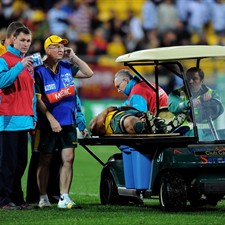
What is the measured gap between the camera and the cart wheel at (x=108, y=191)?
11422 mm

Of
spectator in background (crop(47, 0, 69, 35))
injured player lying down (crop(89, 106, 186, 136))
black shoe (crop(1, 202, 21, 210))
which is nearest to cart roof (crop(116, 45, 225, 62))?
injured player lying down (crop(89, 106, 186, 136))

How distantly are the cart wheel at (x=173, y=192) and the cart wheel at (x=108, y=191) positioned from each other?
1171 mm

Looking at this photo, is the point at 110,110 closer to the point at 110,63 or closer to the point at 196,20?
the point at 110,63

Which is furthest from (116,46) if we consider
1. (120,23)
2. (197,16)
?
(197,16)

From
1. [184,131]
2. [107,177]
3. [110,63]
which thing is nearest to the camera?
[184,131]

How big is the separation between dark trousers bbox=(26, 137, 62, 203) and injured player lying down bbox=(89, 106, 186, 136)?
0.91 meters

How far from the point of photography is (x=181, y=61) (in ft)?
35.4

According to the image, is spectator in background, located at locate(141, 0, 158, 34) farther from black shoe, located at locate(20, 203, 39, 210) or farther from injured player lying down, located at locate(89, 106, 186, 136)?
black shoe, located at locate(20, 203, 39, 210)

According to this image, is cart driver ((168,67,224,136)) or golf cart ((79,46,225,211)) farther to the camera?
cart driver ((168,67,224,136))

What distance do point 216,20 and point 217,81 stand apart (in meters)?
19.2

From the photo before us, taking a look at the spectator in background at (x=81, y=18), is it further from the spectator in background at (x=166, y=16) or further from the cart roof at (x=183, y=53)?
the cart roof at (x=183, y=53)

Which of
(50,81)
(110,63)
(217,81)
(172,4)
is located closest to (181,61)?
(217,81)

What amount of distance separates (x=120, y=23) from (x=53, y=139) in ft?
58.3

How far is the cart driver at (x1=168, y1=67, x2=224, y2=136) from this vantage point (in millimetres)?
10547
